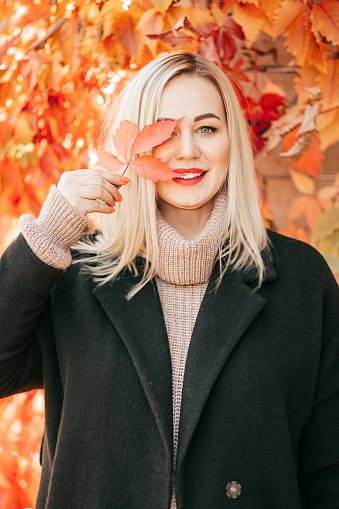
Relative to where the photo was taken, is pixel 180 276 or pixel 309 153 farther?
pixel 309 153

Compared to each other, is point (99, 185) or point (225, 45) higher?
point (225, 45)

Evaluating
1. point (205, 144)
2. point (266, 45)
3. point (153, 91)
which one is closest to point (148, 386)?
point (205, 144)

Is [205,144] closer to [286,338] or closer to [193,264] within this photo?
[193,264]

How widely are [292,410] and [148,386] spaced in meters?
0.41

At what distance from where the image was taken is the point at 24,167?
201cm

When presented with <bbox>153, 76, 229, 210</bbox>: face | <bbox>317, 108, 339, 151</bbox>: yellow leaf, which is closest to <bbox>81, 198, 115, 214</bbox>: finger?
<bbox>153, 76, 229, 210</bbox>: face

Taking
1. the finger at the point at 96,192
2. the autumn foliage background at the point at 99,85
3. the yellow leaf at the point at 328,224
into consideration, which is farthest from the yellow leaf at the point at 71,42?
the yellow leaf at the point at 328,224

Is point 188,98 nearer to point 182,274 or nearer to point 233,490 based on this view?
point 182,274

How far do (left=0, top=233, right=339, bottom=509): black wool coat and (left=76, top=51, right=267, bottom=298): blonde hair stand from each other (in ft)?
0.29

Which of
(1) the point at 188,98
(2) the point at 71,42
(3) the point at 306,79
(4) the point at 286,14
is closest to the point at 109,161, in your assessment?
(1) the point at 188,98

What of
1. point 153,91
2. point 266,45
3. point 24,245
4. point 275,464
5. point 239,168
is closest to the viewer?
point 24,245

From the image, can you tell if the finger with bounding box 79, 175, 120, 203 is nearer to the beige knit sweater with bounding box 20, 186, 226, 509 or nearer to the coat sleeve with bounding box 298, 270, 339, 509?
the beige knit sweater with bounding box 20, 186, 226, 509

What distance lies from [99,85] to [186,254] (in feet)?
2.93

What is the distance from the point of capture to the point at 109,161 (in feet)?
4.34
